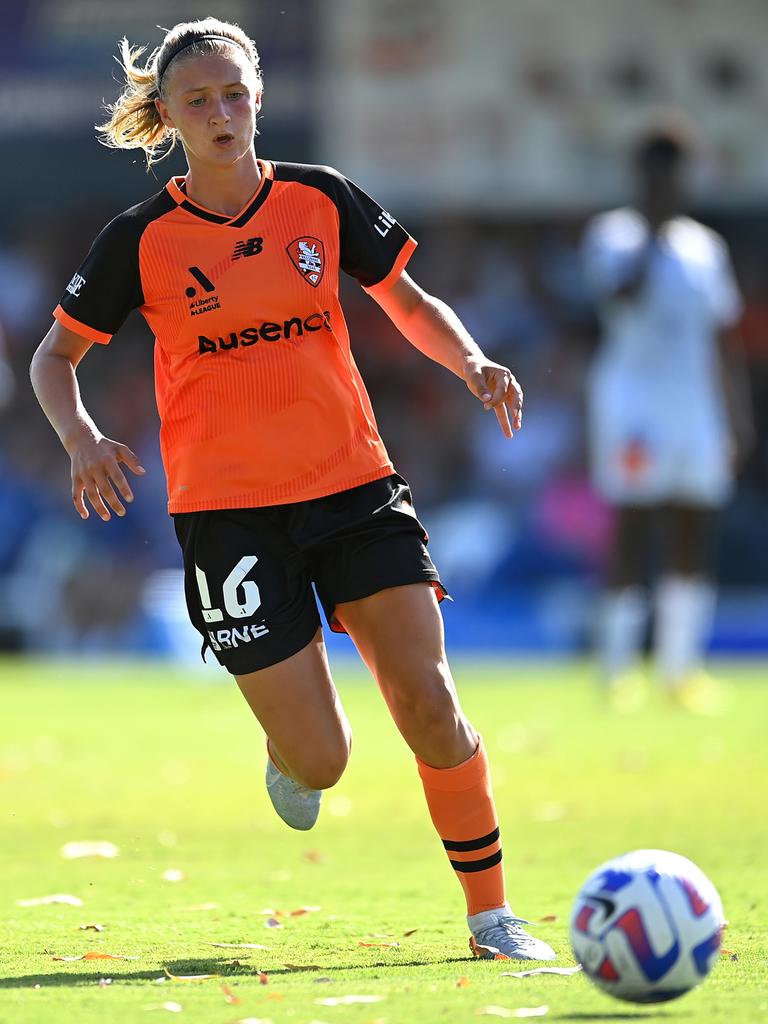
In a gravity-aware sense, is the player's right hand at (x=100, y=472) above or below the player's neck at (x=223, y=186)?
below

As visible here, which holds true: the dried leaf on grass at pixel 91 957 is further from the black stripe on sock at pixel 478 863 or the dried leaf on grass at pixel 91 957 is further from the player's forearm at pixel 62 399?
the player's forearm at pixel 62 399

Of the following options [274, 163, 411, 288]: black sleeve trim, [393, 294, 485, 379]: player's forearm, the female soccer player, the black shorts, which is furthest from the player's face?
the black shorts

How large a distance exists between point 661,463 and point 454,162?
6341 millimetres

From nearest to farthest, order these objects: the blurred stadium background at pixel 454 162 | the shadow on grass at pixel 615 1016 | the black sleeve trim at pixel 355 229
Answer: the shadow on grass at pixel 615 1016
the black sleeve trim at pixel 355 229
the blurred stadium background at pixel 454 162

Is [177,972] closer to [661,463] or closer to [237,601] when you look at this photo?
[237,601]

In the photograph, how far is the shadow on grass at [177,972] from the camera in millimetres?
4660

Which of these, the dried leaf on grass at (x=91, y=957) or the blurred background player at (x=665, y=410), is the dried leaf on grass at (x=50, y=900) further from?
the blurred background player at (x=665, y=410)

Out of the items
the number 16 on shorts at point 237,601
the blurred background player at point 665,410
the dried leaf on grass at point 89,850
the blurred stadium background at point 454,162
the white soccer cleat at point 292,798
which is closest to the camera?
the number 16 on shorts at point 237,601

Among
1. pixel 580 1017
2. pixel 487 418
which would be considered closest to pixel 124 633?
pixel 487 418

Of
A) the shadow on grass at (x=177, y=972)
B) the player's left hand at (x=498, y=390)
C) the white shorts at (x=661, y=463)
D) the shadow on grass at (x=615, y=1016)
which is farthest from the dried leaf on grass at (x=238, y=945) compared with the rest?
the white shorts at (x=661, y=463)

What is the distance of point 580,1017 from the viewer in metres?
4.06

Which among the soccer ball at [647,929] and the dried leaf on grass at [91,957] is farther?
the dried leaf on grass at [91,957]

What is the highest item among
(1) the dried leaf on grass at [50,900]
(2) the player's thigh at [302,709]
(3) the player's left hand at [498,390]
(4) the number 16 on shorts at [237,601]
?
(3) the player's left hand at [498,390]

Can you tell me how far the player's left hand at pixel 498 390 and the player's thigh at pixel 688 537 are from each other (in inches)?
262
